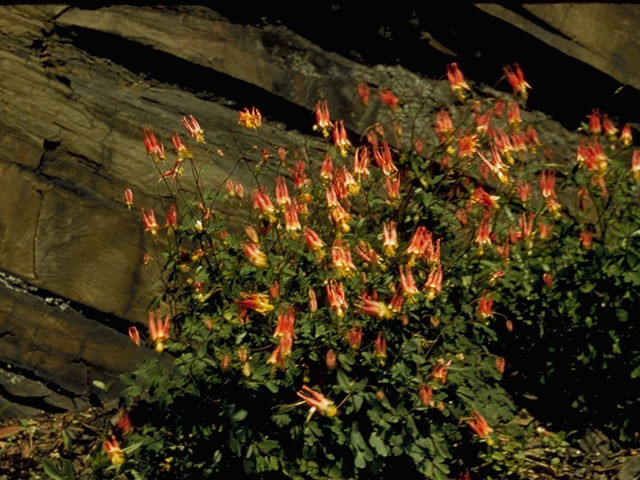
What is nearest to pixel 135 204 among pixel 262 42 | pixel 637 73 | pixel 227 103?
pixel 227 103

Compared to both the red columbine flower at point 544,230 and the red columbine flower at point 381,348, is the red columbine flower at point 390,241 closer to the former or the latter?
the red columbine flower at point 381,348

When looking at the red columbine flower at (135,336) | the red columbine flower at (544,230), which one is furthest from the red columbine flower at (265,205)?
the red columbine flower at (544,230)

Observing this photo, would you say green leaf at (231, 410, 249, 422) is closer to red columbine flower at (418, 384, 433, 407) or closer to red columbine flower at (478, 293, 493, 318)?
red columbine flower at (418, 384, 433, 407)

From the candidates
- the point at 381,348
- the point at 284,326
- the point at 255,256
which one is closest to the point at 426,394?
the point at 381,348

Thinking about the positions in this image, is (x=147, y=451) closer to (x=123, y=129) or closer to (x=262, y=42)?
(x=123, y=129)

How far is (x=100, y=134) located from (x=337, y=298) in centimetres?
211

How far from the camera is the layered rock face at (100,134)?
412 cm

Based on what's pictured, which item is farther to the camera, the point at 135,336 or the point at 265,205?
the point at 135,336

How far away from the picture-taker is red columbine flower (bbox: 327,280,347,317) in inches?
112

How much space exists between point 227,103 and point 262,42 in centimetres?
44

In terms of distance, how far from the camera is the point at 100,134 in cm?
433

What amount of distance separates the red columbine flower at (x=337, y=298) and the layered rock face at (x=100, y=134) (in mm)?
1387

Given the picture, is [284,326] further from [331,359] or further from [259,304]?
[331,359]

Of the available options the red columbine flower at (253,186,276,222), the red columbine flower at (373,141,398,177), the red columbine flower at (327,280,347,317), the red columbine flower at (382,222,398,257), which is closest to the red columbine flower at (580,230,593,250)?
the red columbine flower at (373,141,398,177)
